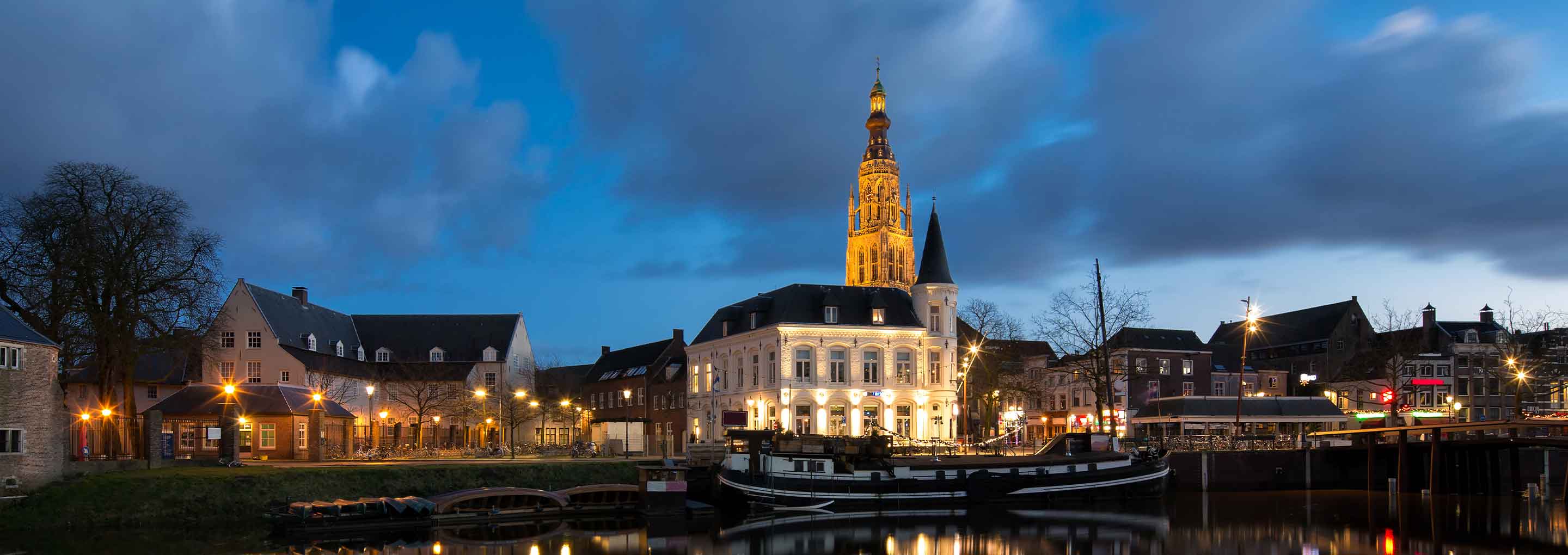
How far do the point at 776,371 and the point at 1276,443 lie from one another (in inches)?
1032

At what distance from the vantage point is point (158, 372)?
215ft

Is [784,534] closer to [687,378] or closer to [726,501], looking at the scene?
[726,501]

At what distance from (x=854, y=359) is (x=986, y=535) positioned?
92.2 ft

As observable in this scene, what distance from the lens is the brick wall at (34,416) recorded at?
39312 millimetres

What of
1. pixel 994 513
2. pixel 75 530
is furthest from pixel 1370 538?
pixel 75 530

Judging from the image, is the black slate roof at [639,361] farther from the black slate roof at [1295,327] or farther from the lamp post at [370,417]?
the black slate roof at [1295,327]

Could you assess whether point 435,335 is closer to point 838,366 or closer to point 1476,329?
point 838,366

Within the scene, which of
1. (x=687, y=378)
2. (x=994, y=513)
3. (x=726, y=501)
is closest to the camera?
(x=994, y=513)

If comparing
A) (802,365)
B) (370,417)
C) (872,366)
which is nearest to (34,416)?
(370,417)

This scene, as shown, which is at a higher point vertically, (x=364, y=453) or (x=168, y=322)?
(x=168, y=322)

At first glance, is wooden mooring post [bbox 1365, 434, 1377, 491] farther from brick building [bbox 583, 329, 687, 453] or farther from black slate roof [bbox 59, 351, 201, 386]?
black slate roof [bbox 59, 351, 201, 386]

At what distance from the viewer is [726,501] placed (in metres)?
51.1

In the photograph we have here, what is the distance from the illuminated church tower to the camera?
14900cm

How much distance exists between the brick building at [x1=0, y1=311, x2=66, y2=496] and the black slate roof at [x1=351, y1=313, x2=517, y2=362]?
136 feet
